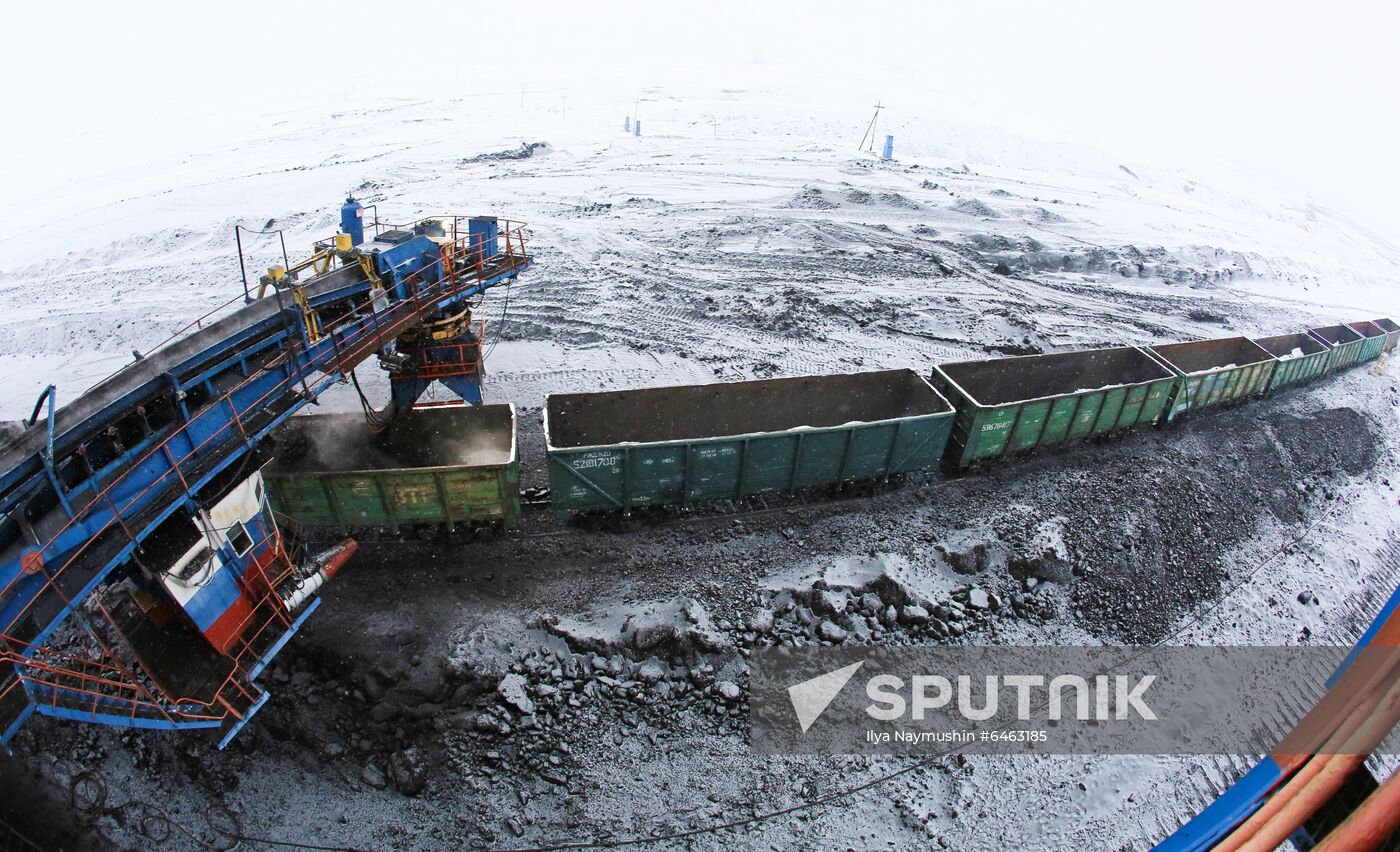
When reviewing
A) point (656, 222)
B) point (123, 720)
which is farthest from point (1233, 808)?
point (656, 222)

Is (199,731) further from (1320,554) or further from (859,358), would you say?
(1320,554)

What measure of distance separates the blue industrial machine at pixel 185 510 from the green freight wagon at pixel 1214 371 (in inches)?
573

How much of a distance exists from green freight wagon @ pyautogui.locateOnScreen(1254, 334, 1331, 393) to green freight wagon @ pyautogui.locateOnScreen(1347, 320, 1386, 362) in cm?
195

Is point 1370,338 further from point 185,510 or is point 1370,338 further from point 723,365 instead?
point 185,510

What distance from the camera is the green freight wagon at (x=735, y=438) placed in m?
10.8

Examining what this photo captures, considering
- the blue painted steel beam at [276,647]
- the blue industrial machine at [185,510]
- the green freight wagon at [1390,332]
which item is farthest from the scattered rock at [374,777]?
the green freight wagon at [1390,332]

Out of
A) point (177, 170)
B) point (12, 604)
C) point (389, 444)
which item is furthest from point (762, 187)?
point (12, 604)

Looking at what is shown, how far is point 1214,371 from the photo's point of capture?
14.6 m

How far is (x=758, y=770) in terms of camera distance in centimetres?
813

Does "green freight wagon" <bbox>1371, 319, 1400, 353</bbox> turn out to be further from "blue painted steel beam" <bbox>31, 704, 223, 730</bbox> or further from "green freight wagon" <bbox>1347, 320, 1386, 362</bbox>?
"blue painted steel beam" <bbox>31, 704, 223, 730</bbox>

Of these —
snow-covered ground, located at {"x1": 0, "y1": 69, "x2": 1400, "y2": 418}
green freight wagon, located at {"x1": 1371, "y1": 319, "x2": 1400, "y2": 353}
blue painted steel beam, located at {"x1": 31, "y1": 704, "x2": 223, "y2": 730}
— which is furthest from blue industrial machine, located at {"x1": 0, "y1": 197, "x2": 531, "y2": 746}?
green freight wagon, located at {"x1": 1371, "y1": 319, "x2": 1400, "y2": 353}

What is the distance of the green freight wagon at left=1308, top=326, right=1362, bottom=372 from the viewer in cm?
1788

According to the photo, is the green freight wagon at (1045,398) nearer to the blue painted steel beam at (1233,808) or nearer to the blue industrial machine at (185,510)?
the blue industrial machine at (185,510)

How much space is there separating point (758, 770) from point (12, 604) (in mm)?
7355
